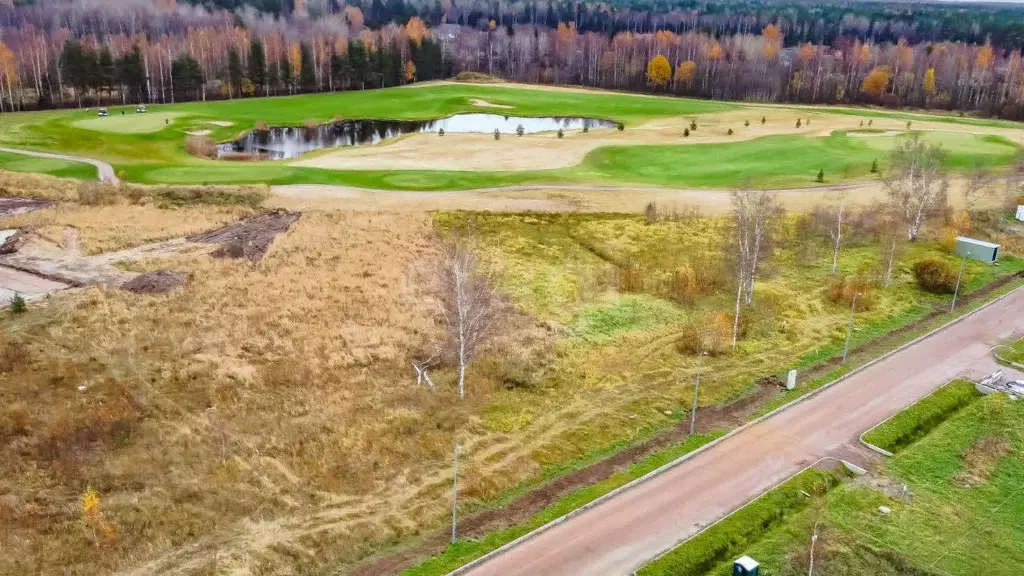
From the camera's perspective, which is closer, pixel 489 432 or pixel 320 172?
pixel 489 432

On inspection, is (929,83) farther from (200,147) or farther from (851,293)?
(200,147)

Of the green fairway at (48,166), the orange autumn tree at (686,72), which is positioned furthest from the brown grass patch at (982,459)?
the orange autumn tree at (686,72)

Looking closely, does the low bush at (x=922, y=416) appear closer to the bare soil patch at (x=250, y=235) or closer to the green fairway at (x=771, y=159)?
the bare soil patch at (x=250, y=235)

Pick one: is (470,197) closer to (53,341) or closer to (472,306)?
(472,306)

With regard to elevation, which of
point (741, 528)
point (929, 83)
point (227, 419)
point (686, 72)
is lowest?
point (741, 528)

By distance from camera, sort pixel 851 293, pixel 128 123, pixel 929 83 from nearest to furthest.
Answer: pixel 851 293, pixel 128 123, pixel 929 83

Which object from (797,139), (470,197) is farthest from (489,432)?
(797,139)

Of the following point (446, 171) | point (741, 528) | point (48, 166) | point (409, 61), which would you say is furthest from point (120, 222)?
point (409, 61)
